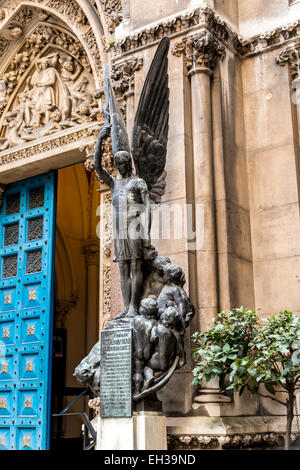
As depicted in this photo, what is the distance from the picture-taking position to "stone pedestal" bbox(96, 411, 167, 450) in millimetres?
6391

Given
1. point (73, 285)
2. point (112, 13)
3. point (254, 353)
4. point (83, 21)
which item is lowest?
point (254, 353)

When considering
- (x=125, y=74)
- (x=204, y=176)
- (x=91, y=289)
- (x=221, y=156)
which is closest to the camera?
(x=204, y=176)

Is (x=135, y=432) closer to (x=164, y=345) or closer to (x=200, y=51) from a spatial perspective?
(x=164, y=345)

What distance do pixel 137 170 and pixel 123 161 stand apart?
0.23m

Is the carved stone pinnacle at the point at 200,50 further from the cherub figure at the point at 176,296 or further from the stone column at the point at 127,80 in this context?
the cherub figure at the point at 176,296

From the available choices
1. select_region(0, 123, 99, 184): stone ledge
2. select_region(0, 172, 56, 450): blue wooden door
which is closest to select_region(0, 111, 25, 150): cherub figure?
select_region(0, 123, 99, 184): stone ledge

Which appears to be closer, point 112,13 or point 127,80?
point 127,80

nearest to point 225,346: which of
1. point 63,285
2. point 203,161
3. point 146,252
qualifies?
point 146,252

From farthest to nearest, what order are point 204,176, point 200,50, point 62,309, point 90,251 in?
point 90,251 → point 62,309 → point 200,50 → point 204,176

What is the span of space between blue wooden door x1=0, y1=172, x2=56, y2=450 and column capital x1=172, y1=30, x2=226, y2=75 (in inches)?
163

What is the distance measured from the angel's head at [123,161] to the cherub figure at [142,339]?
1.59 meters

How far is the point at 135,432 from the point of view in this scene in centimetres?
643

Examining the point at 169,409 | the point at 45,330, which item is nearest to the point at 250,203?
the point at 169,409
